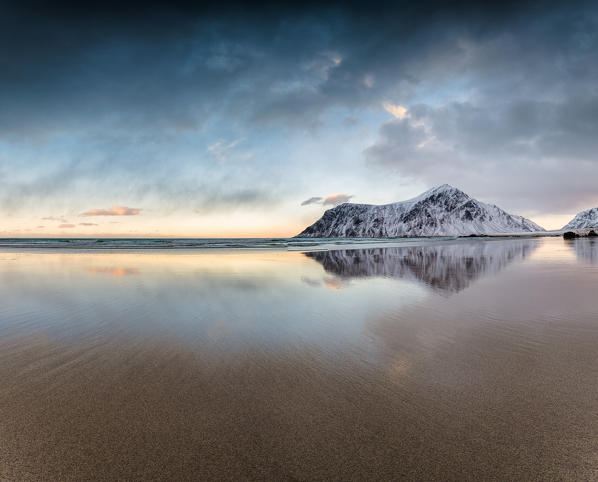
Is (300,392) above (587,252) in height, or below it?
below

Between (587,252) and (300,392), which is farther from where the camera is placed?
(587,252)

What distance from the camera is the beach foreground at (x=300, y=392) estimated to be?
101 inches

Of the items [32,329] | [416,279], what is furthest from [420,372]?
[416,279]

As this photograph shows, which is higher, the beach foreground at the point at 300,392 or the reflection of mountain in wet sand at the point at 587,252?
the reflection of mountain in wet sand at the point at 587,252

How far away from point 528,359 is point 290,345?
3.76m

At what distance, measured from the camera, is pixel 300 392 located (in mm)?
3682

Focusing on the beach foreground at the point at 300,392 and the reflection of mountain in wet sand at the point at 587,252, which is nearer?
the beach foreground at the point at 300,392

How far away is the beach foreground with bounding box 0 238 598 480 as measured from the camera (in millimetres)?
2570

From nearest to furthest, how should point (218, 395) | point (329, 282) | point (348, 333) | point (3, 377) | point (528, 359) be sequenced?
point (218, 395) → point (3, 377) → point (528, 359) → point (348, 333) → point (329, 282)

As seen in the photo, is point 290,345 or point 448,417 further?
point 290,345

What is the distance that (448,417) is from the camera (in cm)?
315

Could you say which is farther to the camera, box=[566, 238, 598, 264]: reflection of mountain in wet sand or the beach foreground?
box=[566, 238, 598, 264]: reflection of mountain in wet sand

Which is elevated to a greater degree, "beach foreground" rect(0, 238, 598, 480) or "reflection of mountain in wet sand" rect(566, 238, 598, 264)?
"reflection of mountain in wet sand" rect(566, 238, 598, 264)

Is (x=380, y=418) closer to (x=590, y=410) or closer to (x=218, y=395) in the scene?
(x=218, y=395)
